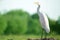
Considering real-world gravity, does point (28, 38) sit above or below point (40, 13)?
below

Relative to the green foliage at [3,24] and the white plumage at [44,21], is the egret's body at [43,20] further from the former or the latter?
the green foliage at [3,24]

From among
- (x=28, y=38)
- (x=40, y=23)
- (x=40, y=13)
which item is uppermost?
(x=40, y=13)

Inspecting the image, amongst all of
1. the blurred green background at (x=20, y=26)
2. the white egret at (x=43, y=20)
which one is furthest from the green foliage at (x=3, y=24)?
the white egret at (x=43, y=20)

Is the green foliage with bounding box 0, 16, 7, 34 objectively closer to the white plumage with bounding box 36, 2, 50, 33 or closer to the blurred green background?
the blurred green background

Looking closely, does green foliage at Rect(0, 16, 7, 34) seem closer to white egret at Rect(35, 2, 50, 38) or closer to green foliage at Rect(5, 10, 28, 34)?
green foliage at Rect(5, 10, 28, 34)

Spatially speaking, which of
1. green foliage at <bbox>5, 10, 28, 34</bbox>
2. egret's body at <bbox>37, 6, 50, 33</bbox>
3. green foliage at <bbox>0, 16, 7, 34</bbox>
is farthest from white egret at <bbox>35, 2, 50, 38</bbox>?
green foliage at <bbox>0, 16, 7, 34</bbox>

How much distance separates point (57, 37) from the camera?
190 centimetres

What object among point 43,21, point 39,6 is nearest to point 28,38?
point 43,21

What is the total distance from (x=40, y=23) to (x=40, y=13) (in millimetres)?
114

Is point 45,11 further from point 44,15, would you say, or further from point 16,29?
point 16,29

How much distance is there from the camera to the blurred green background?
1.79 metres

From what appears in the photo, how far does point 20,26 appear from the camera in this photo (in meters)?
1.82

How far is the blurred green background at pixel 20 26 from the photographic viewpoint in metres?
1.79

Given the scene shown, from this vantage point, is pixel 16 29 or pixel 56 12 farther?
pixel 56 12
